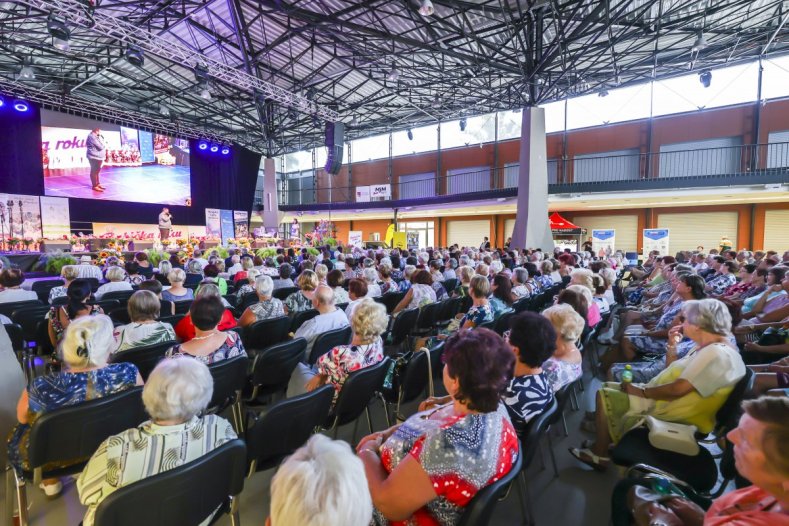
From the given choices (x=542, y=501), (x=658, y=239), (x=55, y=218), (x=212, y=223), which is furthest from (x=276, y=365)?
(x=212, y=223)

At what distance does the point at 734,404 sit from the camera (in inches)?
90.0

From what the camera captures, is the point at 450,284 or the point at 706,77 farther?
the point at 706,77

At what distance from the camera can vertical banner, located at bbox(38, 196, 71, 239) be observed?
14094 millimetres

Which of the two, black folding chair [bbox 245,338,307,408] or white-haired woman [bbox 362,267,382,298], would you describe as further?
white-haired woman [bbox 362,267,382,298]

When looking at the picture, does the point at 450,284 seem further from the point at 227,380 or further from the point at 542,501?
the point at 227,380

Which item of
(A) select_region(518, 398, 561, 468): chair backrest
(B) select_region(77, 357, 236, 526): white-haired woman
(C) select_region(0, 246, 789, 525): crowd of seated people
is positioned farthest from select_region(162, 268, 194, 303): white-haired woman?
(A) select_region(518, 398, 561, 468): chair backrest

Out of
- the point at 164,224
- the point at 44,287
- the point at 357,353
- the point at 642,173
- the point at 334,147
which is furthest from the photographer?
the point at 164,224

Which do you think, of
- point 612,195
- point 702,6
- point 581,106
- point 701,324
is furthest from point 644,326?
point 581,106

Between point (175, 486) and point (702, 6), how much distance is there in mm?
15856

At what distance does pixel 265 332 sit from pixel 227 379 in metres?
1.30

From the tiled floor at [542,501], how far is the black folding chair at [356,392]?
2.06 feet

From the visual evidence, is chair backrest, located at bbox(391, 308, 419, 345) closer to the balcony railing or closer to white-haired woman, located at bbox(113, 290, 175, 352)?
white-haired woman, located at bbox(113, 290, 175, 352)

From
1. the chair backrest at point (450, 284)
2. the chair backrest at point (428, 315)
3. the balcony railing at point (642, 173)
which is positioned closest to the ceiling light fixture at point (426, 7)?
the chair backrest at point (450, 284)

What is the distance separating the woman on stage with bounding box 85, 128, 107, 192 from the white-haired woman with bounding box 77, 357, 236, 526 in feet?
59.2
